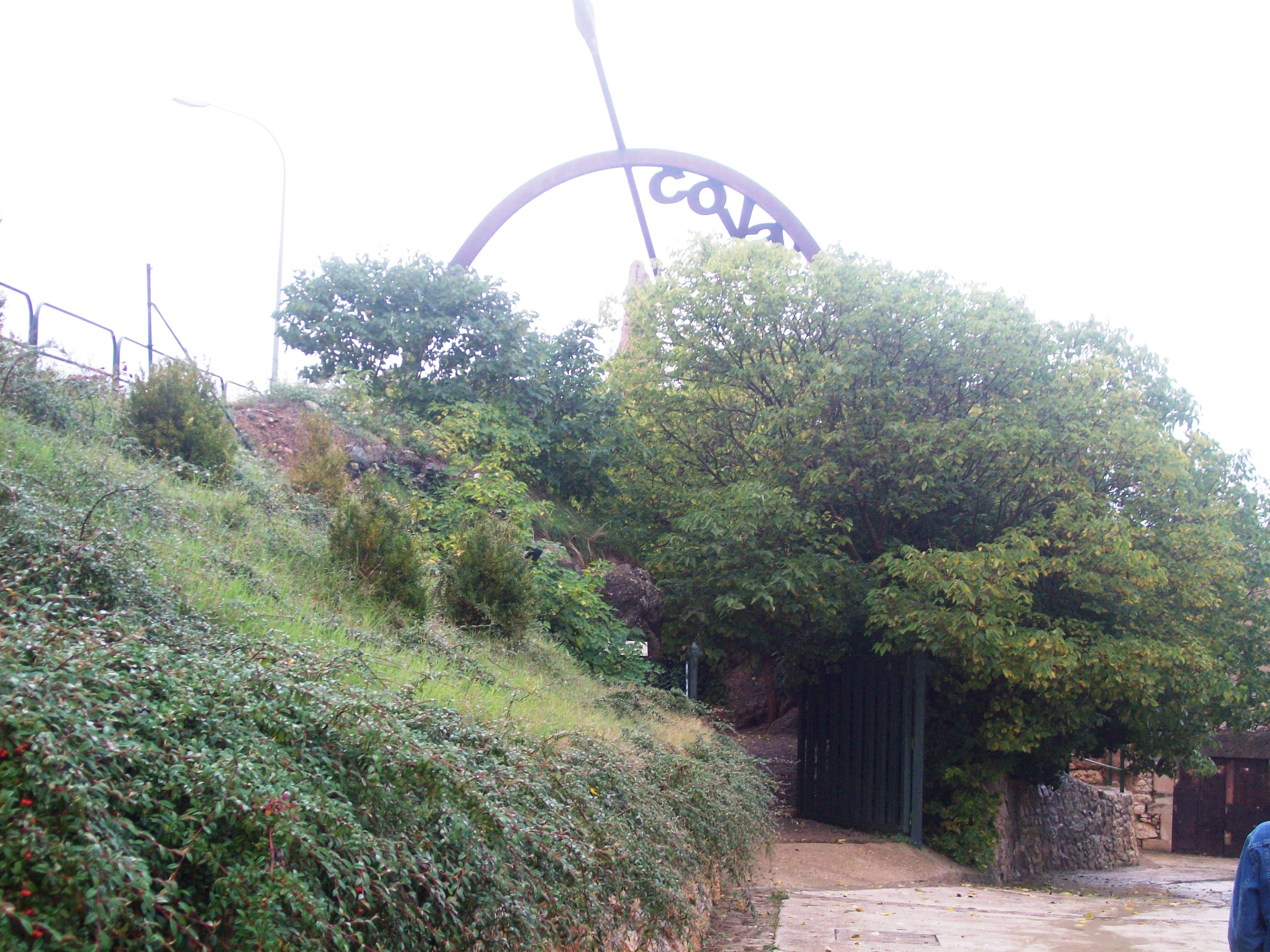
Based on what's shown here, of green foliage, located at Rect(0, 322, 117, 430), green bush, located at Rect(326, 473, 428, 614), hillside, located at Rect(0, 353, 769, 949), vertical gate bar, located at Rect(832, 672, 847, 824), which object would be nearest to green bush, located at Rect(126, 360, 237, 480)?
Answer: green foliage, located at Rect(0, 322, 117, 430)

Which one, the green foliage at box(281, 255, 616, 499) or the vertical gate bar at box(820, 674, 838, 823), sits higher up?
the green foliage at box(281, 255, 616, 499)

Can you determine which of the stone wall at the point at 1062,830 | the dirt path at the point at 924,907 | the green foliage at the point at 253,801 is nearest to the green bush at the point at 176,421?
the green foliage at the point at 253,801

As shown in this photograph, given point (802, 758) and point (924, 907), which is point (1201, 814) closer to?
point (802, 758)

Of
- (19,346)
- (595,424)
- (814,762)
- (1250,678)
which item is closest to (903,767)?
(814,762)

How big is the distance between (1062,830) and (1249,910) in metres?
14.4

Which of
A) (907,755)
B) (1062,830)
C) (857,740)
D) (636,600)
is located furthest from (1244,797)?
(636,600)

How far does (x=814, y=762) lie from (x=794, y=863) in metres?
4.02

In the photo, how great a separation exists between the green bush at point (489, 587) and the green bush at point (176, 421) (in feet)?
7.80

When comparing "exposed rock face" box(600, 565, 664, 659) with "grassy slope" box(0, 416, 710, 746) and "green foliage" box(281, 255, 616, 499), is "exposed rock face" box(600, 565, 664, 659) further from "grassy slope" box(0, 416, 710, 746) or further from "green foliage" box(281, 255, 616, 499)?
"grassy slope" box(0, 416, 710, 746)

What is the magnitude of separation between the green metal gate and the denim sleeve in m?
9.60

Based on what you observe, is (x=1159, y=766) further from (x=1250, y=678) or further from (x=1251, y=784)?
(x=1251, y=784)

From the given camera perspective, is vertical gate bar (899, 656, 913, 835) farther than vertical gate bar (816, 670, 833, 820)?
No

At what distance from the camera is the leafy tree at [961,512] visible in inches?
454

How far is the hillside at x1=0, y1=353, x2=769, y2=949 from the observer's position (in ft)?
7.39
